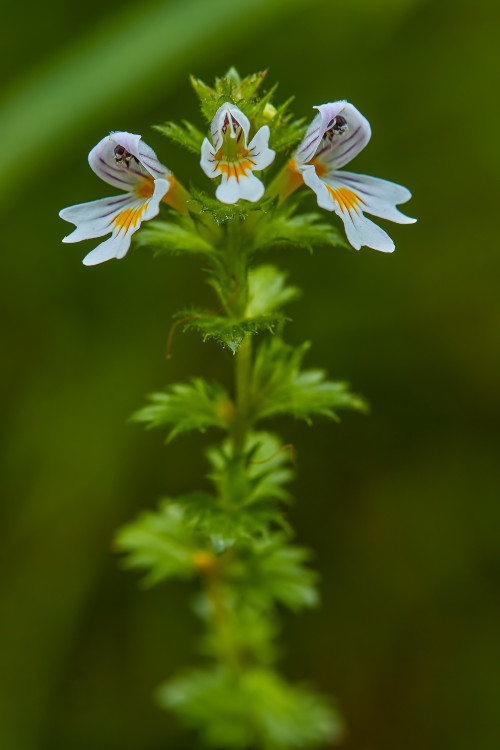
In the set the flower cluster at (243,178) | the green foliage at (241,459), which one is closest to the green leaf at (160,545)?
the green foliage at (241,459)

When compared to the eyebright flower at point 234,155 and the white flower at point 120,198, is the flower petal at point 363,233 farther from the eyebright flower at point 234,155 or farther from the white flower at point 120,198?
the white flower at point 120,198

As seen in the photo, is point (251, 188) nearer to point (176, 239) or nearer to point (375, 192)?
point (176, 239)

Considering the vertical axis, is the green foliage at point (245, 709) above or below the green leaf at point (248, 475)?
below

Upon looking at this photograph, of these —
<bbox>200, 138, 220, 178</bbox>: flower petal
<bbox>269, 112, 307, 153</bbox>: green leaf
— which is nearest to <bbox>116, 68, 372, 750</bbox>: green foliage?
<bbox>269, 112, 307, 153</bbox>: green leaf

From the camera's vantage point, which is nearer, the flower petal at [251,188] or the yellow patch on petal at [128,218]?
the flower petal at [251,188]

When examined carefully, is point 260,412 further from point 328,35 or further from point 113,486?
point 328,35

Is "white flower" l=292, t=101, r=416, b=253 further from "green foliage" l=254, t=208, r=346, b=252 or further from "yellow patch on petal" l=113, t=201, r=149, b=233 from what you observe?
"yellow patch on petal" l=113, t=201, r=149, b=233

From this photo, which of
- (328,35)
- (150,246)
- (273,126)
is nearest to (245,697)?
(150,246)
